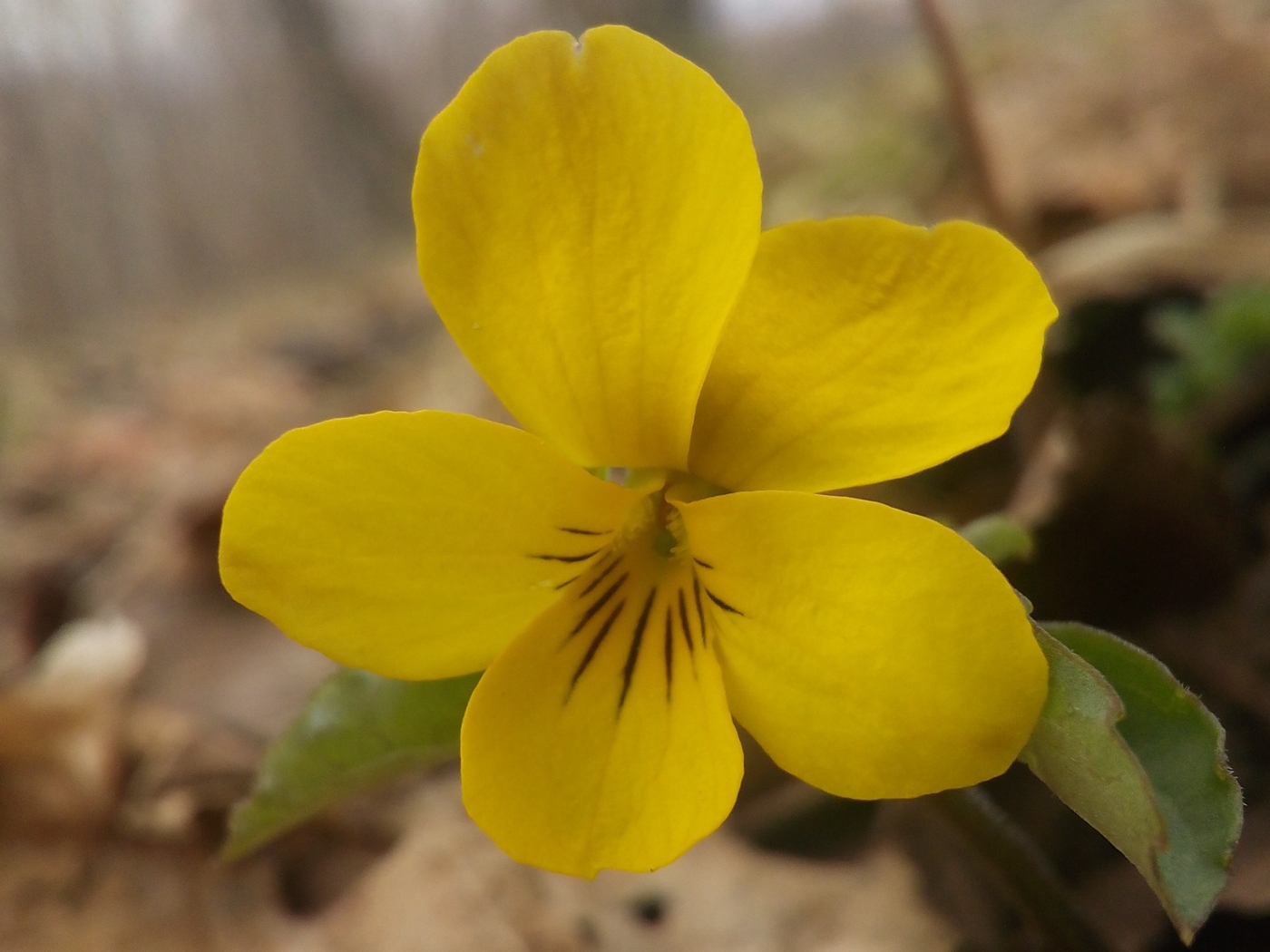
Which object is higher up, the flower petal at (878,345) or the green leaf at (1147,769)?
the flower petal at (878,345)

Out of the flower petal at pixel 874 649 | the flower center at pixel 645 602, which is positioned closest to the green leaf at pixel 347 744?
the flower center at pixel 645 602

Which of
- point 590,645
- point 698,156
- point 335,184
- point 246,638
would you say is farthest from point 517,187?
point 335,184

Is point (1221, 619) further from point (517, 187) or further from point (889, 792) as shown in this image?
point (517, 187)

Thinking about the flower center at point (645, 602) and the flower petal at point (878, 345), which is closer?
the flower petal at point (878, 345)

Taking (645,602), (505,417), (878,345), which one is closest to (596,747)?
(645,602)

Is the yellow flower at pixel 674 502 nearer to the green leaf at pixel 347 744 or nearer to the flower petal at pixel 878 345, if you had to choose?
the flower petal at pixel 878 345
